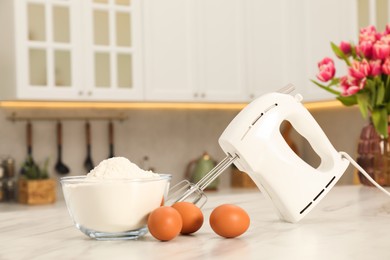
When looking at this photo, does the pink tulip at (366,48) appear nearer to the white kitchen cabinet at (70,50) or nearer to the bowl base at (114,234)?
the bowl base at (114,234)

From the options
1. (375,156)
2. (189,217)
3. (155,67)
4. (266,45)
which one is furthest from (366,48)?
(266,45)

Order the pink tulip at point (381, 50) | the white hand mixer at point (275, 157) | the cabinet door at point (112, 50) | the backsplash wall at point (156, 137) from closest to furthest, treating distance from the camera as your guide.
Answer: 1. the white hand mixer at point (275, 157)
2. the pink tulip at point (381, 50)
3. the cabinet door at point (112, 50)
4. the backsplash wall at point (156, 137)

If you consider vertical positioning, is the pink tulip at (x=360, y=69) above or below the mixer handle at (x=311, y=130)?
above

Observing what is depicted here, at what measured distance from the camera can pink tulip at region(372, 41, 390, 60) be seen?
1844 mm

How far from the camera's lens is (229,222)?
1037mm

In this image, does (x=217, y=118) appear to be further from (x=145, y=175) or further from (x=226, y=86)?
(x=145, y=175)

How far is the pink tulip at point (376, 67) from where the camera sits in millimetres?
1883

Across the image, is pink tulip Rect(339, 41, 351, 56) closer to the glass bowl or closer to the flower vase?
the flower vase

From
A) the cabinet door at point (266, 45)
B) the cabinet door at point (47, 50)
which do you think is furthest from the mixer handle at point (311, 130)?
the cabinet door at point (266, 45)

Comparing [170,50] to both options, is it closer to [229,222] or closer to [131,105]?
[131,105]

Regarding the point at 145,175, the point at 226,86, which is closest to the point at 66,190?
the point at 145,175

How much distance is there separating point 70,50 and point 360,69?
1.84 metres

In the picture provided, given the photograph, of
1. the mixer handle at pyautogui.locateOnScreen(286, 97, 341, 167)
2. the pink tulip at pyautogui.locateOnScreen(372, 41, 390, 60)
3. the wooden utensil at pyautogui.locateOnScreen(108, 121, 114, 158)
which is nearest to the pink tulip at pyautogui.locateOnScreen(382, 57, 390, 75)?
the pink tulip at pyautogui.locateOnScreen(372, 41, 390, 60)

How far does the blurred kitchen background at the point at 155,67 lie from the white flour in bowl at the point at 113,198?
89.2 inches
